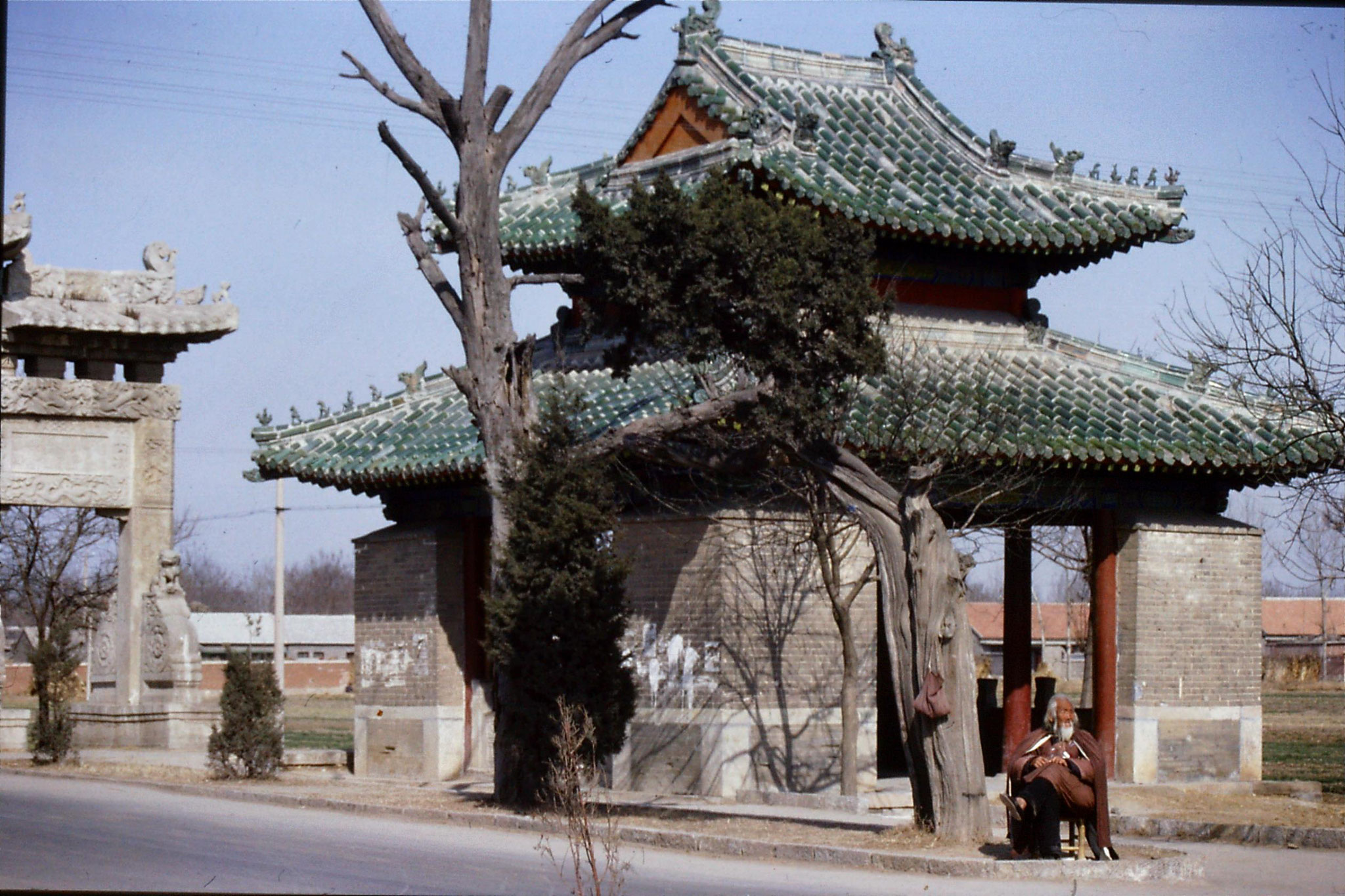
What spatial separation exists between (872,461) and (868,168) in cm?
398

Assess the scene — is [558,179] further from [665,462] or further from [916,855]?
[916,855]

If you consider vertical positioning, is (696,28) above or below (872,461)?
above

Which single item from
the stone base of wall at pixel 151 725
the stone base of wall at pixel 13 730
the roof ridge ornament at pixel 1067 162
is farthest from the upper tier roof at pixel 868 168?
the stone base of wall at pixel 13 730

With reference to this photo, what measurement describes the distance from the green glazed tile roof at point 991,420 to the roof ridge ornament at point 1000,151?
205 cm

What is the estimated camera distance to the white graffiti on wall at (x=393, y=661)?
22062 millimetres

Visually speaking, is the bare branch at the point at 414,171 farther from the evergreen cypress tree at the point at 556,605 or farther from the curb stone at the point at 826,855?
the curb stone at the point at 826,855

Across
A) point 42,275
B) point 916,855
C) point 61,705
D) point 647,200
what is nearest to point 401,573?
point 61,705

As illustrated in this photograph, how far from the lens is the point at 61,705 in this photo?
22453 mm

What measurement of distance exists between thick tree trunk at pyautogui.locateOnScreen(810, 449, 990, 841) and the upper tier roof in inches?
233

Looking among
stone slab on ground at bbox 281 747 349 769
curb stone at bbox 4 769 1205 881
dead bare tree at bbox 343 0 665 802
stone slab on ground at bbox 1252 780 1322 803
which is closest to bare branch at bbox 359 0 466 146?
dead bare tree at bbox 343 0 665 802

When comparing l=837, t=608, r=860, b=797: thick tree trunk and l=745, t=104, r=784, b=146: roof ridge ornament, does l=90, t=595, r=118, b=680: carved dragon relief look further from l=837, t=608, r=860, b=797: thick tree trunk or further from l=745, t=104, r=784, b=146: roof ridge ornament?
l=745, t=104, r=784, b=146: roof ridge ornament

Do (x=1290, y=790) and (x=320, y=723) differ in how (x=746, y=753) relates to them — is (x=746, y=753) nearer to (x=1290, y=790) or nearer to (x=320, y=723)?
(x=1290, y=790)

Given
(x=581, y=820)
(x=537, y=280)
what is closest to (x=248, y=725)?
→ (x=537, y=280)

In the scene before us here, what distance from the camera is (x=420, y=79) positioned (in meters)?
16.9
